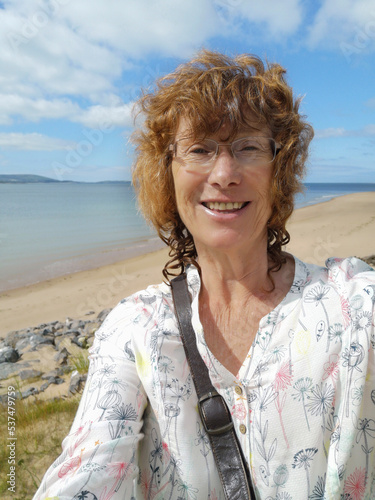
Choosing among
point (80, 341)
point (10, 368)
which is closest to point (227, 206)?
point (10, 368)

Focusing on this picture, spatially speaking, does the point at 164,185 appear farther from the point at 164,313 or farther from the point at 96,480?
the point at 96,480

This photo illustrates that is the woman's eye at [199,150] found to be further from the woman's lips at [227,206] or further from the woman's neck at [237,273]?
the woman's neck at [237,273]

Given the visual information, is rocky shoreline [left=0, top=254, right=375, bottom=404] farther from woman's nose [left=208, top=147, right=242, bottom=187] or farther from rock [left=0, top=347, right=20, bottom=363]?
woman's nose [left=208, top=147, right=242, bottom=187]

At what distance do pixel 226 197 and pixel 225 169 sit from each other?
4.6 inches

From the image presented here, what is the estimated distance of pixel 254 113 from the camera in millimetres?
1743

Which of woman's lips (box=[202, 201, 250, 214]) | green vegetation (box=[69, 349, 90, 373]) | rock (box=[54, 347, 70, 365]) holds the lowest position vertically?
rock (box=[54, 347, 70, 365])

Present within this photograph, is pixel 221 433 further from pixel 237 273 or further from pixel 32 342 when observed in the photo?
pixel 32 342

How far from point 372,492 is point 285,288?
82cm

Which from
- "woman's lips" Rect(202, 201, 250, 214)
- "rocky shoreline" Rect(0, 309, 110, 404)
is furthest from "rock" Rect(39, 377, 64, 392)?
"woman's lips" Rect(202, 201, 250, 214)

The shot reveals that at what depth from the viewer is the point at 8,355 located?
569 cm

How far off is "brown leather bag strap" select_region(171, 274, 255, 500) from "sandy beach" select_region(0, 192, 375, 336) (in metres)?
6.84

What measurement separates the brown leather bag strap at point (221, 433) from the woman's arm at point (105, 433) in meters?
0.24

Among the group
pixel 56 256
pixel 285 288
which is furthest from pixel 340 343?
pixel 56 256

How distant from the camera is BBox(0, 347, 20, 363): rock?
5648mm
